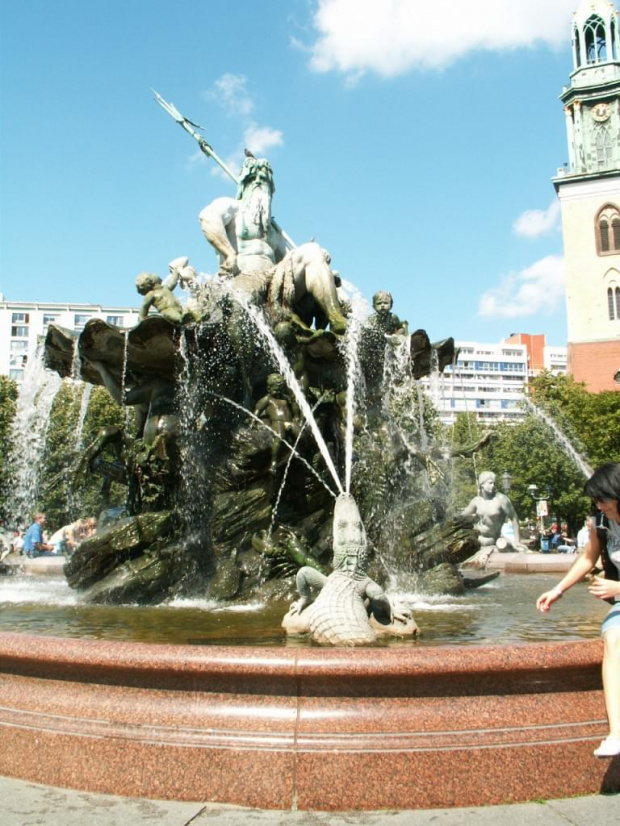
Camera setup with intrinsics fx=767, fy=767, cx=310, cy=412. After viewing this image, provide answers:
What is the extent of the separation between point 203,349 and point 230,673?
23.2ft

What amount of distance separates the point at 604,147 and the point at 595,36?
11.2 metres

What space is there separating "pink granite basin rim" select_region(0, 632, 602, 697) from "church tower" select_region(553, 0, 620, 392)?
6607 centimetres

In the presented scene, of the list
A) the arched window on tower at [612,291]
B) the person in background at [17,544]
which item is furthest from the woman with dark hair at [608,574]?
the arched window on tower at [612,291]

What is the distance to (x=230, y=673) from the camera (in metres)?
3.79

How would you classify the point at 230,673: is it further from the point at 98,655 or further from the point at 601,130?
the point at 601,130

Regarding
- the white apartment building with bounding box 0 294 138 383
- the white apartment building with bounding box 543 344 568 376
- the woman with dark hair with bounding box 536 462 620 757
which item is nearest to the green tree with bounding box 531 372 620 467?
the woman with dark hair with bounding box 536 462 620 757

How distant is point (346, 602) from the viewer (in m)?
5.14

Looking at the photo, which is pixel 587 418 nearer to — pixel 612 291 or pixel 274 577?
pixel 612 291

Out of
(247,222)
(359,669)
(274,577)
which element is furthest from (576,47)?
(359,669)

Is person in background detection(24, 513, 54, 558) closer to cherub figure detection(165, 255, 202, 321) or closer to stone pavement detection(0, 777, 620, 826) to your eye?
cherub figure detection(165, 255, 202, 321)

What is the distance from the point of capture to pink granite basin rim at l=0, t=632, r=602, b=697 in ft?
12.3

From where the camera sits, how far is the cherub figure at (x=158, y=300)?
32.8 feet

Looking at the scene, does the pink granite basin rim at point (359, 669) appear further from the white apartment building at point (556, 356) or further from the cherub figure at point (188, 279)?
the white apartment building at point (556, 356)

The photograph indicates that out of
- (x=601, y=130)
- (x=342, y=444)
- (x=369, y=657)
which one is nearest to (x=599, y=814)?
(x=369, y=657)
